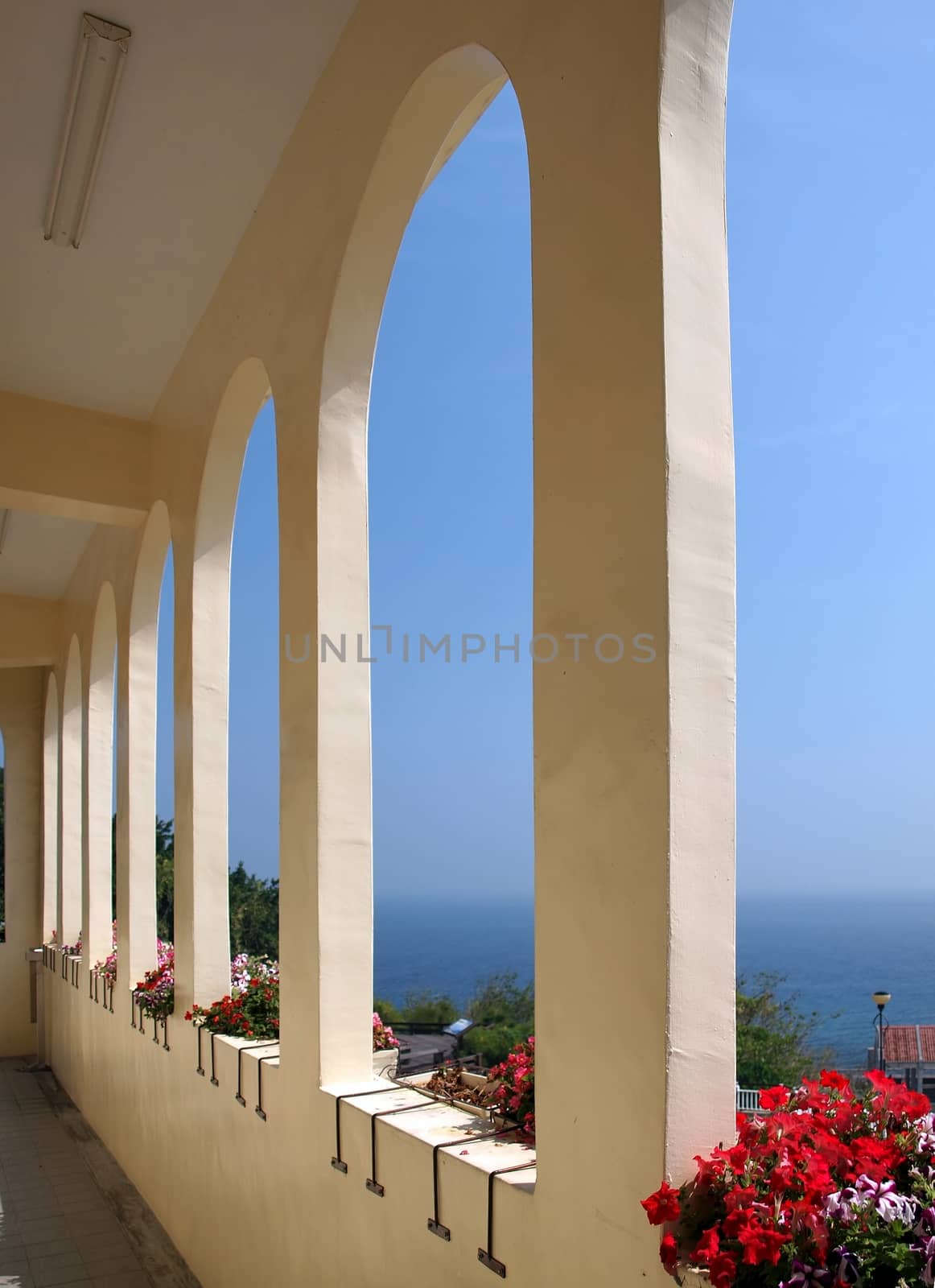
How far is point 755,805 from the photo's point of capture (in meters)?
103

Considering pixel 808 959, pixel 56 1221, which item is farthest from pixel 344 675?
pixel 808 959

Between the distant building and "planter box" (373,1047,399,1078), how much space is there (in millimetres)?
20179

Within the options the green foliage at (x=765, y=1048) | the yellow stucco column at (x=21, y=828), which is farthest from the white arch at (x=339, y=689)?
the green foliage at (x=765, y=1048)

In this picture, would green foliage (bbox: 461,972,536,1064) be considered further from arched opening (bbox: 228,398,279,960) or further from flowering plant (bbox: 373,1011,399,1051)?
flowering plant (bbox: 373,1011,399,1051)

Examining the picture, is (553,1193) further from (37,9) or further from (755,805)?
(755,805)

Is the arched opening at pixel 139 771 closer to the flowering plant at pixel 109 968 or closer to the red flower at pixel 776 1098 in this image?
the flowering plant at pixel 109 968

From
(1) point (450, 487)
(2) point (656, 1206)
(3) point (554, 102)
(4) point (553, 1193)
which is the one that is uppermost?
(1) point (450, 487)

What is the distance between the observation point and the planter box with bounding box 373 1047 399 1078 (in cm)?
335

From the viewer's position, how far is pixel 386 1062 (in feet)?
11.2

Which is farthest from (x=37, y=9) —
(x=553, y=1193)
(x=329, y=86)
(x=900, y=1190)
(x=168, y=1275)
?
(x=168, y=1275)

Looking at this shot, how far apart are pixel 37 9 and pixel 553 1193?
340 centimetres

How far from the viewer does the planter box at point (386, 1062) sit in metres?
3.35

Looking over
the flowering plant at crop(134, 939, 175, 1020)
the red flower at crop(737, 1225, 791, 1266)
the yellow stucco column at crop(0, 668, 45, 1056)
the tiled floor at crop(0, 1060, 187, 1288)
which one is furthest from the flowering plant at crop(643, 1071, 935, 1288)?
the yellow stucco column at crop(0, 668, 45, 1056)

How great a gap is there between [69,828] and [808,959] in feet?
341
